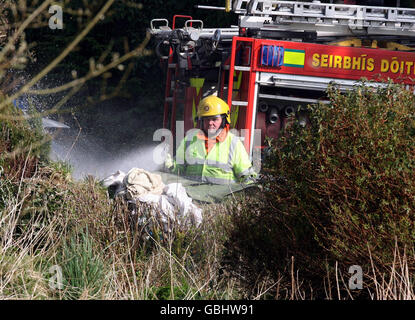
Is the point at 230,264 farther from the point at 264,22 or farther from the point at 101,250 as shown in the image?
the point at 264,22

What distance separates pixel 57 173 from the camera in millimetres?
5844

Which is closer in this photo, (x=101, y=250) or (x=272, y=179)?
(x=272, y=179)

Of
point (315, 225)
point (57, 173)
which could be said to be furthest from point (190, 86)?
point (315, 225)

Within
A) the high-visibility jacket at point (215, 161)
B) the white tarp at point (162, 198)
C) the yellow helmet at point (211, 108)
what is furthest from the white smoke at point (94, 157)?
the white tarp at point (162, 198)

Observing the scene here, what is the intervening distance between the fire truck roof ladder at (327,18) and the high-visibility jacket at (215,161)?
203cm

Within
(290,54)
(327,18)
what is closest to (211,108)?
(290,54)

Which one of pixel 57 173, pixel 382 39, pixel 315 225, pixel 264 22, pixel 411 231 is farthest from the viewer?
pixel 382 39

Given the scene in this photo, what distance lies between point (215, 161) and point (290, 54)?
7.67ft

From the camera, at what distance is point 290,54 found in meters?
8.85

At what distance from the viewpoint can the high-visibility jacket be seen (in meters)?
7.09

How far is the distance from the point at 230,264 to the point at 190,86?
5802mm

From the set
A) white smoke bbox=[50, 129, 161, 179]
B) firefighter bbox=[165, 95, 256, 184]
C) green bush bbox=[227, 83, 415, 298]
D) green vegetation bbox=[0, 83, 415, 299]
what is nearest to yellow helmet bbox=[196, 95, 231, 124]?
firefighter bbox=[165, 95, 256, 184]

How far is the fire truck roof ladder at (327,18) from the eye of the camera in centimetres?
867

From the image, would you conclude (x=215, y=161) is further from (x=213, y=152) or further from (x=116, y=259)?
(x=116, y=259)
